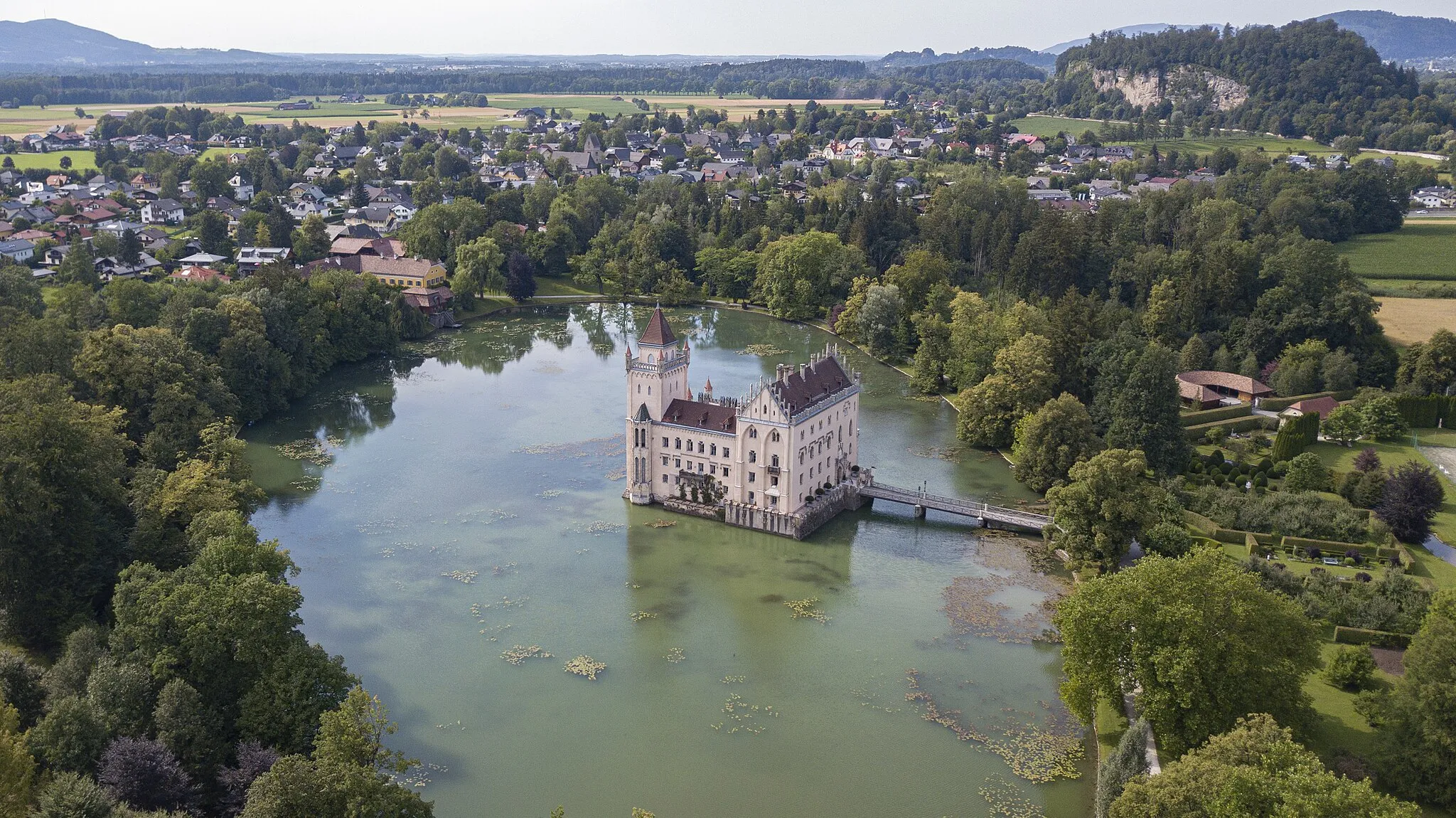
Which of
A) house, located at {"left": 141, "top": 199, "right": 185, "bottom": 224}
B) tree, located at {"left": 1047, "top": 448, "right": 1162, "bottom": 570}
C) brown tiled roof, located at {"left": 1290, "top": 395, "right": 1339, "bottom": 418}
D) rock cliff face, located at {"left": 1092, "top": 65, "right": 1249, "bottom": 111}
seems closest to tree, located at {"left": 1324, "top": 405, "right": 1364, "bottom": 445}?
brown tiled roof, located at {"left": 1290, "top": 395, "right": 1339, "bottom": 418}

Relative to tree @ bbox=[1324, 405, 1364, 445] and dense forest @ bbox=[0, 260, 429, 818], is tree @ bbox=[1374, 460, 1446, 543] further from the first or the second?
dense forest @ bbox=[0, 260, 429, 818]

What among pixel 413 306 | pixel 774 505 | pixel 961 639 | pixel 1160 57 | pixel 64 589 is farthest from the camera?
pixel 1160 57

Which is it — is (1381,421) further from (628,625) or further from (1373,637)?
(628,625)

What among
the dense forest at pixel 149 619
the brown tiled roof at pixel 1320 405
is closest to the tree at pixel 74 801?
the dense forest at pixel 149 619

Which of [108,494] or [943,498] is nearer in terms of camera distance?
[108,494]

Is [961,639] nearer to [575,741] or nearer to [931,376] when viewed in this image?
[575,741]

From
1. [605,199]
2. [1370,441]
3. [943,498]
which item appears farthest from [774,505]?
[605,199]
